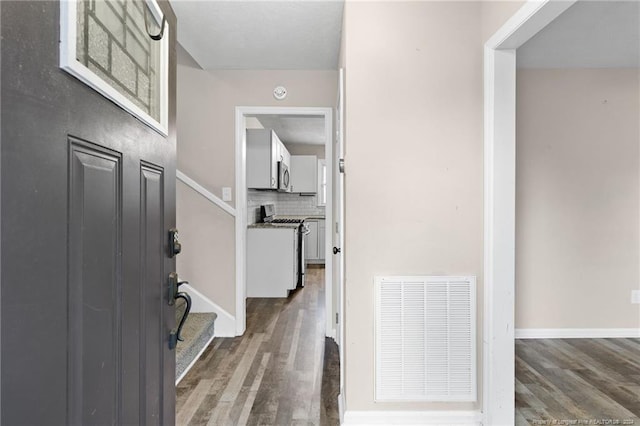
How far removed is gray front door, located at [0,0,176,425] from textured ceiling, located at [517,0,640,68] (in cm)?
266

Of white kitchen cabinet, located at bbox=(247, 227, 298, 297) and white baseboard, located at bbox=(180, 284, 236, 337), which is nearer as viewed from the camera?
white baseboard, located at bbox=(180, 284, 236, 337)

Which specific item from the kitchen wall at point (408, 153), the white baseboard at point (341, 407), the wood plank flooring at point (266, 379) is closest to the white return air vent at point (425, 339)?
the kitchen wall at point (408, 153)

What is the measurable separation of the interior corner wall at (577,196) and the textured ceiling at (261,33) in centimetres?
184

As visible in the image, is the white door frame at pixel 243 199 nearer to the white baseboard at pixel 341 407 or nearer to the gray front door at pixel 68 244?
the white baseboard at pixel 341 407

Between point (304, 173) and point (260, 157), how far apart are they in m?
2.45

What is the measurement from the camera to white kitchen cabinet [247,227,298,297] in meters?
4.20

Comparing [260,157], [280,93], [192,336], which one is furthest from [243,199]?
[260,157]

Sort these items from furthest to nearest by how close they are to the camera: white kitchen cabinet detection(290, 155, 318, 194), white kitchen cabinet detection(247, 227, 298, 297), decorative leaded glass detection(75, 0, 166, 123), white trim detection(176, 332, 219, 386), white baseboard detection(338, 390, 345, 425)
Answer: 1. white kitchen cabinet detection(290, 155, 318, 194)
2. white kitchen cabinet detection(247, 227, 298, 297)
3. white trim detection(176, 332, 219, 386)
4. white baseboard detection(338, 390, 345, 425)
5. decorative leaded glass detection(75, 0, 166, 123)

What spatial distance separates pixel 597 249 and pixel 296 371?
9.18ft

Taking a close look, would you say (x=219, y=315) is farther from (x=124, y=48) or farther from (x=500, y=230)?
(x=124, y=48)

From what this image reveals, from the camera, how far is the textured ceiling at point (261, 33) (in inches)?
83.7

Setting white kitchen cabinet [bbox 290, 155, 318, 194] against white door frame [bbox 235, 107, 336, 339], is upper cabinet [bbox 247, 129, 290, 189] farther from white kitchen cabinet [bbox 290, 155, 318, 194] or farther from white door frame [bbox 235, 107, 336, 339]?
white kitchen cabinet [bbox 290, 155, 318, 194]

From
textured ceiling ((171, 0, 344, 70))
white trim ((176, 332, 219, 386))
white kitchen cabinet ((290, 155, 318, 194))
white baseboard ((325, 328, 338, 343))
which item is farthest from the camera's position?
white kitchen cabinet ((290, 155, 318, 194))

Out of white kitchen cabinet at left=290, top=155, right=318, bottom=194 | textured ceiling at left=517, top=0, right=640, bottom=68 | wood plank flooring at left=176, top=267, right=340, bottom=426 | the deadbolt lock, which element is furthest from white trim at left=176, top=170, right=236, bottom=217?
white kitchen cabinet at left=290, top=155, right=318, bottom=194
